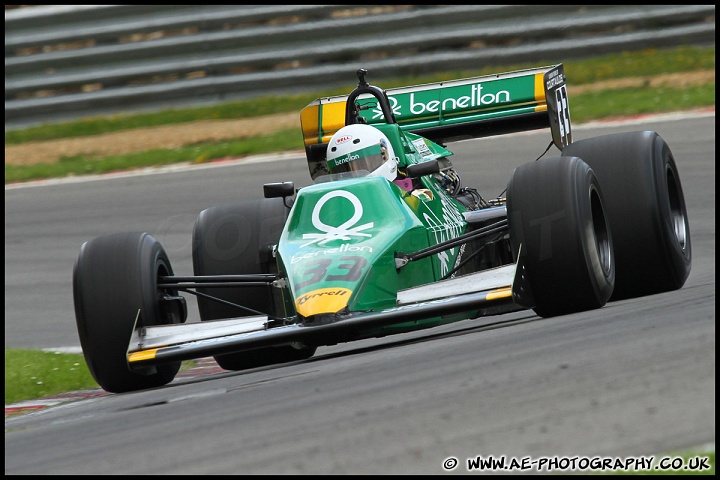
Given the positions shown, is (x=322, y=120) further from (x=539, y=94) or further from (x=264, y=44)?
(x=264, y=44)

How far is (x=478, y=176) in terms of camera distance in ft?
43.2

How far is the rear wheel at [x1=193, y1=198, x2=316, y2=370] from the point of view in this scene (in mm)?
8383

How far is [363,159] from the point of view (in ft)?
26.0

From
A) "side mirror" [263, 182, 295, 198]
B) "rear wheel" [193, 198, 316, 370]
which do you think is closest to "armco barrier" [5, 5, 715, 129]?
"rear wheel" [193, 198, 316, 370]

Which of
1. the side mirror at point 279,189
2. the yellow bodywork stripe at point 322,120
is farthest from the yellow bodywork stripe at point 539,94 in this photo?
the side mirror at point 279,189

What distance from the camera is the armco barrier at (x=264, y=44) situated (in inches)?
651

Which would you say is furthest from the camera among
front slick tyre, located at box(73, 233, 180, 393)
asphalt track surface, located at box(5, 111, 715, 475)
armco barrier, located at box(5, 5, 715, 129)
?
armco barrier, located at box(5, 5, 715, 129)

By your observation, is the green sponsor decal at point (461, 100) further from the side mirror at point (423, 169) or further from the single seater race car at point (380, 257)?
the side mirror at point (423, 169)

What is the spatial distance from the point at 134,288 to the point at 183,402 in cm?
143

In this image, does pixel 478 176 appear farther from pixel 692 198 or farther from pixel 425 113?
pixel 425 113

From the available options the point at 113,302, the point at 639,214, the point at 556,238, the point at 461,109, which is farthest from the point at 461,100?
the point at 113,302

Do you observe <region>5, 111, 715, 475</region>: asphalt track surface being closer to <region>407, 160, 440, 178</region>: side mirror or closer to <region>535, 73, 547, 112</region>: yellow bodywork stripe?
<region>407, 160, 440, 178</region>: side mirror
